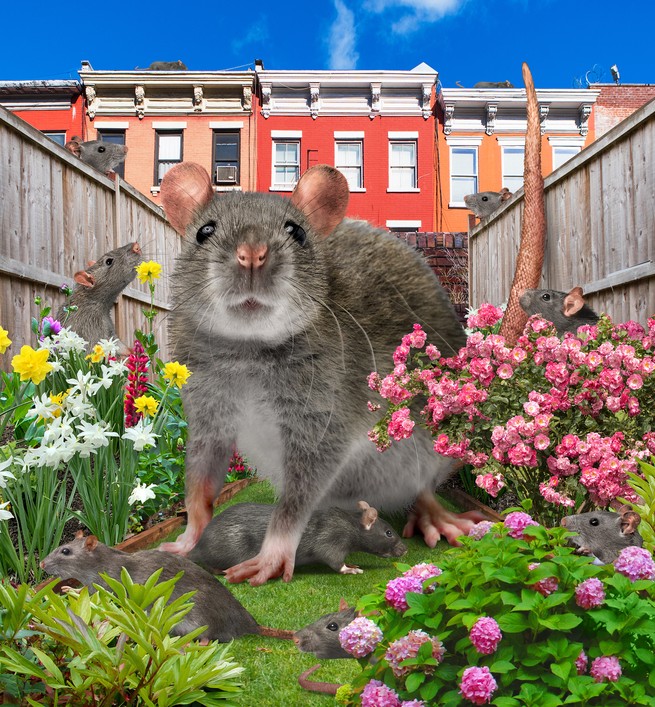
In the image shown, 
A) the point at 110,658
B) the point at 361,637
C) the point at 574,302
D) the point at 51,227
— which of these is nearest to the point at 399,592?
the point at 361,637

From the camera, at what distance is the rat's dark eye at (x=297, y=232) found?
291 centimetres

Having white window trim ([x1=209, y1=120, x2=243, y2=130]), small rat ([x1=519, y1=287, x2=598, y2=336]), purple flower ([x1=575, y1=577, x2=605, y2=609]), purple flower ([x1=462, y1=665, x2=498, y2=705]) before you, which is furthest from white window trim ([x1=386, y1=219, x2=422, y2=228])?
purple flower ([x1=462, y1=665, x2=498, y2=705])

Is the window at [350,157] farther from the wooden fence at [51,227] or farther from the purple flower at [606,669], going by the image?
the purple flower at [606,669]

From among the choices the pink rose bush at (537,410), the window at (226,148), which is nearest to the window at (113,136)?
the window at (226,148)

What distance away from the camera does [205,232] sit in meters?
2.89

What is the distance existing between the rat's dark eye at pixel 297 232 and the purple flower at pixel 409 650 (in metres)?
1.61

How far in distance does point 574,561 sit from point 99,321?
521cm

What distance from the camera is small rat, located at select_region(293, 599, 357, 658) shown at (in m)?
2.66

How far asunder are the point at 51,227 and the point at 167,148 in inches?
495

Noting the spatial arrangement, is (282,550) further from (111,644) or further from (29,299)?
(29,299)

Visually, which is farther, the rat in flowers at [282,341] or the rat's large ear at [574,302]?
the rat's large ear at [574,302]

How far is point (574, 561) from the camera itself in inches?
67.4

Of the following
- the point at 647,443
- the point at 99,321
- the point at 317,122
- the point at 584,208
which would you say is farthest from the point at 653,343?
the point at 317,122

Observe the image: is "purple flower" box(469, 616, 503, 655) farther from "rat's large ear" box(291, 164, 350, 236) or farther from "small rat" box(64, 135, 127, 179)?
"small rat" box(64, 135, 127, 179)
